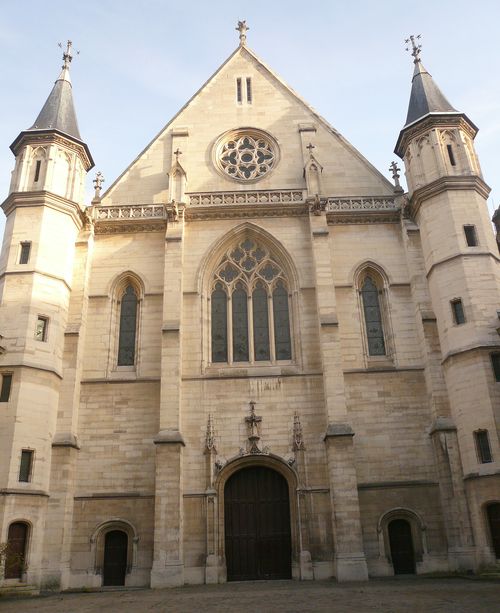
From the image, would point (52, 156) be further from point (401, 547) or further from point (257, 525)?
point (401, 547)

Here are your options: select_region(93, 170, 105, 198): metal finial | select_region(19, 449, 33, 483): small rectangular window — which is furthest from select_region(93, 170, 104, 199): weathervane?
select_region(19, 449, 33, 483): small rectangular window

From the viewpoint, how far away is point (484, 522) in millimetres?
14852

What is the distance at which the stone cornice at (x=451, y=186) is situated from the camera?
1902 centimetres

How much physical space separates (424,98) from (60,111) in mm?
13553

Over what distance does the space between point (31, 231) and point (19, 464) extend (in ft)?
24.5

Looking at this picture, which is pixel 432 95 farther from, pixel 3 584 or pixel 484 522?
pixel 3 584

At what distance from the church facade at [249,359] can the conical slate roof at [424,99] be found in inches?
4.6

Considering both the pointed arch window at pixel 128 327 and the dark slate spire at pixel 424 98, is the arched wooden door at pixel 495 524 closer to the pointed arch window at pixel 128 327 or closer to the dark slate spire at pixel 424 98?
the pointed arch window at pixel 128 327

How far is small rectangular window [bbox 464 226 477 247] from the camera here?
18.3 m

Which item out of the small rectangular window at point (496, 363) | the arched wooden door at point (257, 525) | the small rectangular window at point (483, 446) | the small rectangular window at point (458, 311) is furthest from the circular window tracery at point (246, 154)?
the small rectangular window at point (483, 446)

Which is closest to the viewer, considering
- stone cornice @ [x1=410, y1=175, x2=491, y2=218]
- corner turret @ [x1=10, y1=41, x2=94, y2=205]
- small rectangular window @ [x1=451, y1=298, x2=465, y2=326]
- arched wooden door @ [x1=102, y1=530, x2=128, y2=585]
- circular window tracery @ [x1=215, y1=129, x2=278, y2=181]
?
arched wooden door @ [x1=102, y1=530, x2=128, y2=585]

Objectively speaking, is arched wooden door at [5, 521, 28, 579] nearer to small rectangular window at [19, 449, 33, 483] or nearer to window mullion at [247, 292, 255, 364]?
small rectangular window at [19, 449, 33, 483]

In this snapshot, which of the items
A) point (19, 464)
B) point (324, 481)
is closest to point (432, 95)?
point (324, 481)

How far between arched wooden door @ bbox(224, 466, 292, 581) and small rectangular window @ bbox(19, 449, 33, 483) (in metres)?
5.55
